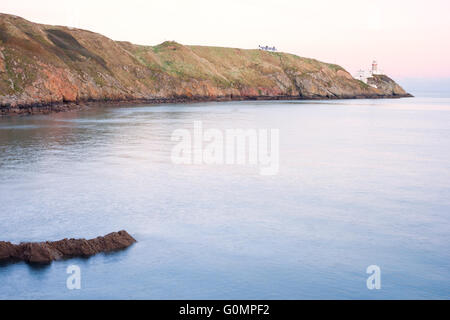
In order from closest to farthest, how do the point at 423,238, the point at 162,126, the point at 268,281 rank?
1. the point at 268,281
2. the point at 423,238
3. the point at 162,126

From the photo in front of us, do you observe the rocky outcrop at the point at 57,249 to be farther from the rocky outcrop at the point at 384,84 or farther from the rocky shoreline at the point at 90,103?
the rocky outcrop at the point at 384,84

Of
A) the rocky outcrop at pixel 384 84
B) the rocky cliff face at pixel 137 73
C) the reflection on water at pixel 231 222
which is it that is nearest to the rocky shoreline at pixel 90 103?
the rocky cliff face at pixel 137 73

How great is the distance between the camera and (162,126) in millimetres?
47469

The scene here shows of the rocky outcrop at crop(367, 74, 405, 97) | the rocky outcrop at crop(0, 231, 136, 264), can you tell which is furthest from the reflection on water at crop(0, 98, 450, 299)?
the rocky outcrop at crop(367, 74, 405, 97)

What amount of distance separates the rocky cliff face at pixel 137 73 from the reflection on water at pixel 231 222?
44731 millimetres

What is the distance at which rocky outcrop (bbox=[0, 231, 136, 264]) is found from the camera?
11820 millimetres

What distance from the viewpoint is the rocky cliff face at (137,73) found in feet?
239

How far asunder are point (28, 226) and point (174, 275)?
545 cm

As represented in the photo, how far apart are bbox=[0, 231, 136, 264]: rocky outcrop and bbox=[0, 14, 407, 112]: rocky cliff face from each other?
53.3m

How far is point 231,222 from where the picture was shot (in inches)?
612
